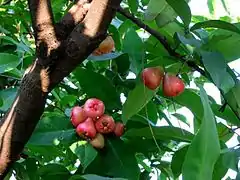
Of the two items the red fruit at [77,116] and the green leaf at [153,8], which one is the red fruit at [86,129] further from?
the green leaf at [153,8]

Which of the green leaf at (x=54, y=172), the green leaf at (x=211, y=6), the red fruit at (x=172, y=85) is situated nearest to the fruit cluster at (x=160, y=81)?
the red fruit at (x=172, y=85)

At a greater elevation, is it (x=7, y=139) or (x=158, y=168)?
(x=7, y=139)

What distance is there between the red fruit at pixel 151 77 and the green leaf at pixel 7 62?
0.90 ft

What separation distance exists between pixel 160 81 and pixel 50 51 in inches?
7.7

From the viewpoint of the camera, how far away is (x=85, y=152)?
0.77 meters

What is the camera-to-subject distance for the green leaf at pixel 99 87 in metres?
0.85

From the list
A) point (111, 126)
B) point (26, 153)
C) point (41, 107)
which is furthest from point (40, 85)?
point (26, 153)

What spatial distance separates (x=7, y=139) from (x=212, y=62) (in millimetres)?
278

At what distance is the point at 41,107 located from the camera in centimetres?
66

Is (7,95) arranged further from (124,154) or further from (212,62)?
(212,62)

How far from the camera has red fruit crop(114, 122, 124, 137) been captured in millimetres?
812

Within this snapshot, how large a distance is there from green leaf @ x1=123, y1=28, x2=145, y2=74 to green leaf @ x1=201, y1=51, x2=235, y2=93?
4.2 inches

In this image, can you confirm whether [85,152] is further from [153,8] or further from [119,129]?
[153,8]

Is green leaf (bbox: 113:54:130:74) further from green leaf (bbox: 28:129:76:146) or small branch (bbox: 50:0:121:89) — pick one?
small branch (bbox: 50:0:121:89)
